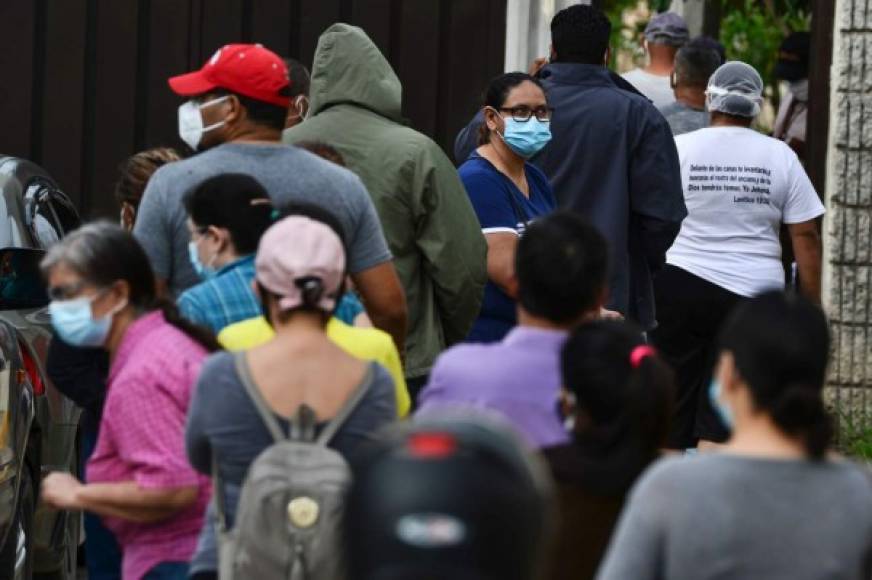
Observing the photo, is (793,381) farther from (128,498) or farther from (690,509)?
(128,498)

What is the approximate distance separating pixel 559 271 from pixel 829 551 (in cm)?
117

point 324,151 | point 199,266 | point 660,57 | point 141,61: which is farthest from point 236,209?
point 660,57

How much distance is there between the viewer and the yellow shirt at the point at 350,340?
5.25 meters

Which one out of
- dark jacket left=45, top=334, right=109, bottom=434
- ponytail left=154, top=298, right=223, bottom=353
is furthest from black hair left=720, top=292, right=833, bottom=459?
dark jacket left=45, top=334, right=109, bottom=434

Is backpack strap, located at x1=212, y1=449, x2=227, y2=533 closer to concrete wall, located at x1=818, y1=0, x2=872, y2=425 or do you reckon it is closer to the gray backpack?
the gray backpack

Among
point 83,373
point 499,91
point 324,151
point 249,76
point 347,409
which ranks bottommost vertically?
point 83,373

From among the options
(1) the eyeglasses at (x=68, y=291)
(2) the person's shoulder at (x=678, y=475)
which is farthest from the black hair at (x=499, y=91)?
(2) the person's shoulder at (x=678, y=475)

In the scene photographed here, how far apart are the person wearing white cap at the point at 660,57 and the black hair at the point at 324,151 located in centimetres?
463

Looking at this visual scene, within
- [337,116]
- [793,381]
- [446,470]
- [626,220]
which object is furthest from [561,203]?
[446,470]

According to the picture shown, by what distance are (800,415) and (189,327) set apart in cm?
185

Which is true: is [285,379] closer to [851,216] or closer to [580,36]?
[580,36]

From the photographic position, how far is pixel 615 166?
27.1ft

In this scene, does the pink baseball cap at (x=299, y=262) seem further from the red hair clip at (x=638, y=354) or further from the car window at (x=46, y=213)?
the car window at (x=46, y=213)

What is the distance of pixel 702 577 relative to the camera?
156 inches
